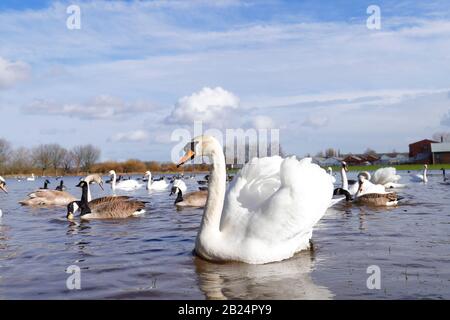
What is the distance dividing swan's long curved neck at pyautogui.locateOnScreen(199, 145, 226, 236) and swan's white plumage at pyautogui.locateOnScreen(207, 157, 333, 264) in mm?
212

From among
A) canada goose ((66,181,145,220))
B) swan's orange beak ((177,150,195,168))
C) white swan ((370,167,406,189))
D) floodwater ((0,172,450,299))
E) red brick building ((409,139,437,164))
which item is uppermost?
red brick building ((409,139,437,164))

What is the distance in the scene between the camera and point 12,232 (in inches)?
542

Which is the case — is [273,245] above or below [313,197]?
below

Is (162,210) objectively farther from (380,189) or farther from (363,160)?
(363,160)

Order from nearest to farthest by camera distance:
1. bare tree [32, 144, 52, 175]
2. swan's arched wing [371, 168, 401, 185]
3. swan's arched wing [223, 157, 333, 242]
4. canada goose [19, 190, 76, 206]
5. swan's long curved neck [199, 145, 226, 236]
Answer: swan's arched wing [223, 157, 333, 242] → swan's long curved neck [199, 145, 226, 236] → canada goose [19, 190, 76, 206] → swan's arched wing [371, 168, 401, 185] → bare tree [32, 144, 52, 175]

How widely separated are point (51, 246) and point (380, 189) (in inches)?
606

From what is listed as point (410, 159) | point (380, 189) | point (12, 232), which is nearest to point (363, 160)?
point (410, 159)

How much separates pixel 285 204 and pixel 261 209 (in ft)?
1.41

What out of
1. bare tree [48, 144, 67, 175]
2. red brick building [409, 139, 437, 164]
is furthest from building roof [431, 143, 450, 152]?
bare tree [48, 144, 67, 175]

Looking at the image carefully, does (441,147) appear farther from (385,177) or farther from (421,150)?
(385,177)

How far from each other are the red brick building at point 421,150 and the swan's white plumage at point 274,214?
11892cm

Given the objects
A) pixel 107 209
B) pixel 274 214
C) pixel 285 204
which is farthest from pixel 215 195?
pixel 107 209

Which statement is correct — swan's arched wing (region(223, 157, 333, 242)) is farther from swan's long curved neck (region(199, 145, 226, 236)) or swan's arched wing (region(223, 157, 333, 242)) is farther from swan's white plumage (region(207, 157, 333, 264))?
swan's long curved neck (region(199, 145, 226, 236))

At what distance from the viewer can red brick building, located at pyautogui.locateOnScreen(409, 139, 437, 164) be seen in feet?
400
